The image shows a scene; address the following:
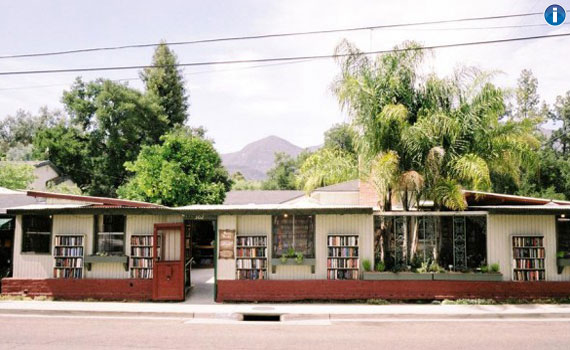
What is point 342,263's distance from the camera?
14102 millimetres

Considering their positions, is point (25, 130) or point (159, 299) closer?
point (159, 299)

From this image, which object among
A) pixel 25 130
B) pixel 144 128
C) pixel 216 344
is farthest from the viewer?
pixel 25 130

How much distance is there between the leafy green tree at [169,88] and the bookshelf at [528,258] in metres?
52.3

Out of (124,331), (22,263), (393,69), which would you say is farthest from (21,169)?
(393,69)

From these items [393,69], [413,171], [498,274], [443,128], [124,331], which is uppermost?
[393,69]

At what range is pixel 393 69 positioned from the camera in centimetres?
1512

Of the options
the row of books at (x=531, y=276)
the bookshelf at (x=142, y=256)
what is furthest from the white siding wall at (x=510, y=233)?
the bookshelf at (x=142, y=256)

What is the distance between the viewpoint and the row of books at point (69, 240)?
1488 cm

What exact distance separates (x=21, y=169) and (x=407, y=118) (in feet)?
97.2

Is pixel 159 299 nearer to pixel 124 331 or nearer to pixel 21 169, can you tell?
pixel 124 331

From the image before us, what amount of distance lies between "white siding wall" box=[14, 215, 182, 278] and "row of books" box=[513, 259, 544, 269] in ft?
36.3

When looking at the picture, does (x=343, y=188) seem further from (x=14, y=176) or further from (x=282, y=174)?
(x=282, y=174)

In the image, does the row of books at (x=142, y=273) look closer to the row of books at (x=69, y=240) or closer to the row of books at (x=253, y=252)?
the row of books at (x=69, y=240)

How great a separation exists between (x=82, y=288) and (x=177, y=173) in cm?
1069
